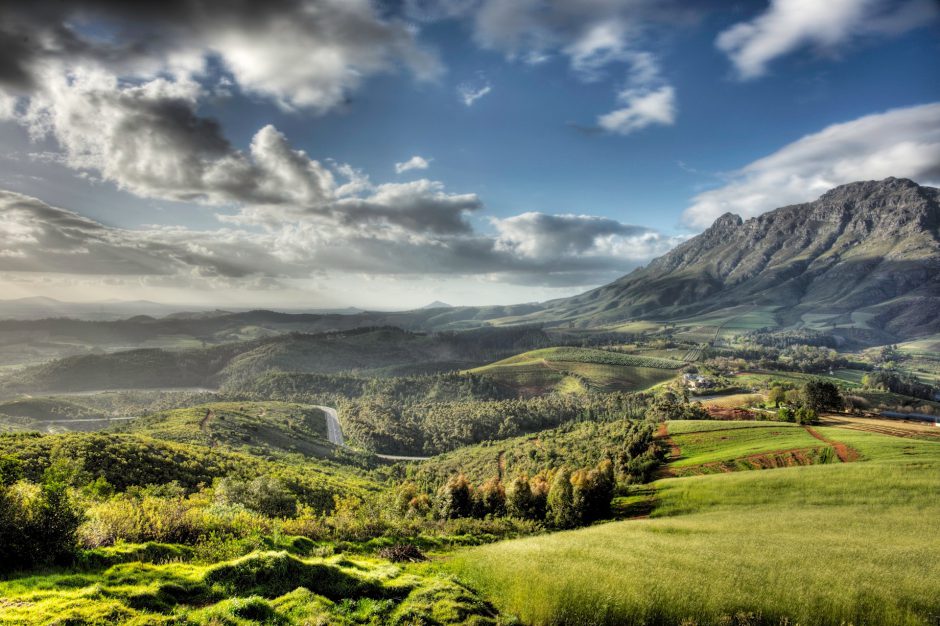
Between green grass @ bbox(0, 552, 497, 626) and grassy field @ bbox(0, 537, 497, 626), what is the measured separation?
1.5 inches

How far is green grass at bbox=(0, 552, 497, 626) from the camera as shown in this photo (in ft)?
49.0

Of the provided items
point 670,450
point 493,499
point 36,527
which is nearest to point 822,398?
point 670,450

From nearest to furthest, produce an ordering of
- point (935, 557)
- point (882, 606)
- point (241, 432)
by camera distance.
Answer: point (882, 606) → point (935, 557) → point (241, 432)

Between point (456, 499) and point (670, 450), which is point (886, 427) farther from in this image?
point (456, 499)

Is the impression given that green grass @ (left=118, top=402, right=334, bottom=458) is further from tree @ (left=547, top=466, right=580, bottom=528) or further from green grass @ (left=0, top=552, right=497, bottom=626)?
green grass @ (left=0, top=552, right=497, bottom=626)

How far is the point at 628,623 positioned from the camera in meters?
19.8

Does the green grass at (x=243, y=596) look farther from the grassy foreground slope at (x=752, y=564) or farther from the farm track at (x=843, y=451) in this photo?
the farm track at (x=843, y=451)

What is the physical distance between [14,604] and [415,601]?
46.8 feet

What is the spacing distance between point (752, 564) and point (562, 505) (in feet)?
96.3

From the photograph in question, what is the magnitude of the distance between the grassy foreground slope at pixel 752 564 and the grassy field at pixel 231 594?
457 cm

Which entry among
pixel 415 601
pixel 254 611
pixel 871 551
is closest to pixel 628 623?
pixel 415 601

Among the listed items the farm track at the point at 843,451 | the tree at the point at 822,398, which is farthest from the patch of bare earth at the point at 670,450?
the tree at the point at 822,398

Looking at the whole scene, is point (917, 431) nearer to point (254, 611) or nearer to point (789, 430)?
point (789, 430)

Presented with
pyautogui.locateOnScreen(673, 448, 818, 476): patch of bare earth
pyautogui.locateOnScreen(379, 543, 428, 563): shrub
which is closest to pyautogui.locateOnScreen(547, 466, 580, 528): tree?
pyautogui.locateOnScreen(379, 543, 428, 563): shrub
